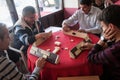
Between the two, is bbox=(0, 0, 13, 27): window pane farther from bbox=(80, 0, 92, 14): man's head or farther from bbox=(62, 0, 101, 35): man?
bbox=(80, 0, 92, 14): man's head

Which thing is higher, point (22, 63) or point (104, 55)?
point (104, 55)

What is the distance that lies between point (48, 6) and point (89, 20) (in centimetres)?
177

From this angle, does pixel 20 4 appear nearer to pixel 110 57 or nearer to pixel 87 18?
pixel 87 18

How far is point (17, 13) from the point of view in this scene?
2.84m

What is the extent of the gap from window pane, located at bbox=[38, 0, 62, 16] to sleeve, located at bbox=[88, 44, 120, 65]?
7.97ft

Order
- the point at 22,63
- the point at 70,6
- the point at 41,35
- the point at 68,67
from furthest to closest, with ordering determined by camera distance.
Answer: the point at 70,6 → the point at 22,63 → the point at 41,35 → the point at 68,67

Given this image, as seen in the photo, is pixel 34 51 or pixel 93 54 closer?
pixel 93 54

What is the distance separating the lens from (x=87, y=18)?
2377 millimetres

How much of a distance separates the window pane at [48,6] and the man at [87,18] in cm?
137

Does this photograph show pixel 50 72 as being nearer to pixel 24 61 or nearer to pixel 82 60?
pixel 82 60

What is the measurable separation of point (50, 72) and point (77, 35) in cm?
69

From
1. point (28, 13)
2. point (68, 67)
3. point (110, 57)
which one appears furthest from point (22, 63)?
point (110, 57)

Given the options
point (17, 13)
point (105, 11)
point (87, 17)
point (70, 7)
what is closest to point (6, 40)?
point (105, 11)

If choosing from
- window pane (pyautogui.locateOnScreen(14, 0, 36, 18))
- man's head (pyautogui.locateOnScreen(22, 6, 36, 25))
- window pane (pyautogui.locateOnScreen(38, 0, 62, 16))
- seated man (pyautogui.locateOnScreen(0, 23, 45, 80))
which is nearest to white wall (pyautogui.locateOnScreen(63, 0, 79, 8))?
window pane (pyautogui.locateOnScreen(38, 0, 62, 16))
